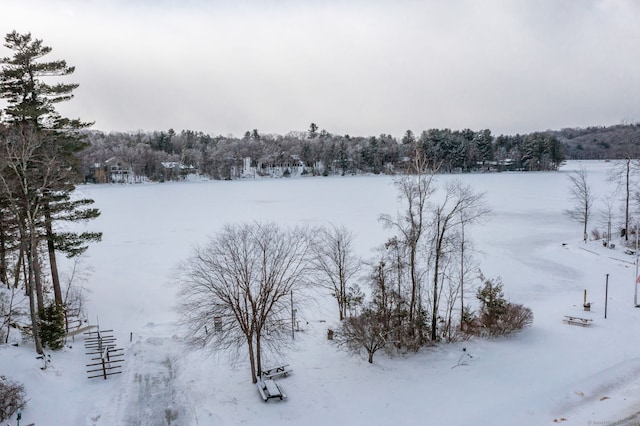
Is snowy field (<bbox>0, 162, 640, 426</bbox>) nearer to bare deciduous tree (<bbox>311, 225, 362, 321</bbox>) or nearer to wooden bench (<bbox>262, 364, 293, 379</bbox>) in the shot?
wooden bench (<bbox>262, 364, 293, 379</bbox>)

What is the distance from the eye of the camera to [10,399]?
469 inches

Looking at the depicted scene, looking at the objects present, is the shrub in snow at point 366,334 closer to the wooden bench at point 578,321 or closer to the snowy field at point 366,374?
the snowy field at point 366,374

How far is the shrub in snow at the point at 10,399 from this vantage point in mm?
11625

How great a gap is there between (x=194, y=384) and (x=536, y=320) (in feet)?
52.5

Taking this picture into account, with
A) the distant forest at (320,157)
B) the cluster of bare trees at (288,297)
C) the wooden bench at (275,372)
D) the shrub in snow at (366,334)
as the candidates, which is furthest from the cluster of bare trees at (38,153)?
the distant forest at (320,157)

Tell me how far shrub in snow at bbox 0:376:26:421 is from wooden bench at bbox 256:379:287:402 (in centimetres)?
695

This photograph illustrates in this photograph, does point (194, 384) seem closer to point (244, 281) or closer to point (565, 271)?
point (244, 281)

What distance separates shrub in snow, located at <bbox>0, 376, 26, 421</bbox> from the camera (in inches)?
458

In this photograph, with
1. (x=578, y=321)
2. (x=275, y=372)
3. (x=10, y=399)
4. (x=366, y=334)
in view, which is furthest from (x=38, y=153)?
(x=578, y=321)

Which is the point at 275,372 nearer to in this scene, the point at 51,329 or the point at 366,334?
the point at 366,334

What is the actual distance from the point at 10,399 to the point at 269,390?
24.7ft

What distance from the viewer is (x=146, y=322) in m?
20.7

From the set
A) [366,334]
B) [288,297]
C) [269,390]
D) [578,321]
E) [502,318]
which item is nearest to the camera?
[269,390]

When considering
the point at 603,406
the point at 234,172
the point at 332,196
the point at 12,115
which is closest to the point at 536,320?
the point at 603,406
